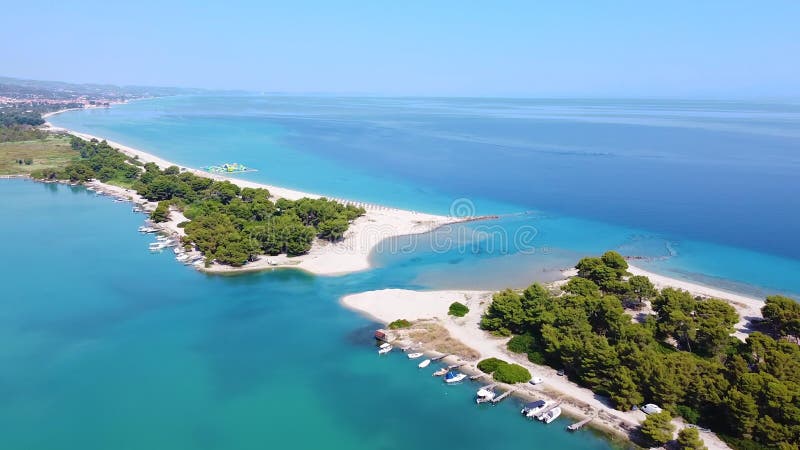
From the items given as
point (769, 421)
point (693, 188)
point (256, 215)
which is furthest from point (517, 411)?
point (693, 188)

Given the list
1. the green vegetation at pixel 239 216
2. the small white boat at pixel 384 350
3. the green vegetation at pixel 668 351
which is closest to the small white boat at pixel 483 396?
the green vegetation at pixel 668 351

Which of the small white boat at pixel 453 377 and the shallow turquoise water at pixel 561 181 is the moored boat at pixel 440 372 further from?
the shallow turquoise water at pixel 561 181

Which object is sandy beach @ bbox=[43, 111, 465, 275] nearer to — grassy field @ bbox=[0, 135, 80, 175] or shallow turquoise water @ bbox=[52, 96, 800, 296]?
shallow turquoise water @ bbox=[52, 96, 800, 296]

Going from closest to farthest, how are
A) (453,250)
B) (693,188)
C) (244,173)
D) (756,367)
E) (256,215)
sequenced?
1. (756,367)
2. (453,250)
3. (256,215)
4. (693,188)
5. (244,173)

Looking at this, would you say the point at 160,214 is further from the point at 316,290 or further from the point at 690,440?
the point at 690,440

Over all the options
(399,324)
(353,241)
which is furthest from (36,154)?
(399,324)

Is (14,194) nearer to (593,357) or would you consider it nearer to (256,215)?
(256,215)

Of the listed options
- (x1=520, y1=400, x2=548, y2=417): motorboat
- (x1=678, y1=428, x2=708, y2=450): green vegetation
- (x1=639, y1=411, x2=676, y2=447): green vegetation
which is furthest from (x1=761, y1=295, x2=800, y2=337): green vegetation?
(x1=520, y1=400, x2=548, y2=417): motorboat
